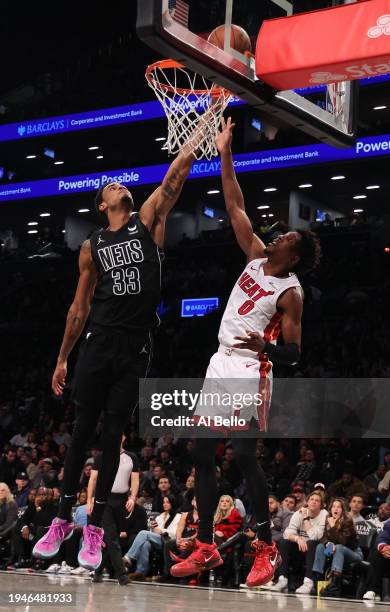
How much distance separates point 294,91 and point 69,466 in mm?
3466

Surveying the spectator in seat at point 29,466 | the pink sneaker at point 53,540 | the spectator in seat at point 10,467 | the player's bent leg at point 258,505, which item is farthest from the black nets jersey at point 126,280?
the spectator in seat at point 10,467

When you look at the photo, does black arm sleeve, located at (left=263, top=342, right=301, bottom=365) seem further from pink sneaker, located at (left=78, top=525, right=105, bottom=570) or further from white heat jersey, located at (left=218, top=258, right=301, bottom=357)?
pink sneaker, located at (left=78, top=525, right=105, bottom=570)

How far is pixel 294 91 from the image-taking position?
24.1ft

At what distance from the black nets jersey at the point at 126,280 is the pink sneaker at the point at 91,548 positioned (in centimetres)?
137

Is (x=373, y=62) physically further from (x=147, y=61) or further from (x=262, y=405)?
(x=147, y=61)

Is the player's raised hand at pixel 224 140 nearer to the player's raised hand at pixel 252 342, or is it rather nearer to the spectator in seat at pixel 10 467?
the player's raised hand at pixel 252 342

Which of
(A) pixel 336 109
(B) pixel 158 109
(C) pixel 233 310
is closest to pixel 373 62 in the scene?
(A) pixel 336 109

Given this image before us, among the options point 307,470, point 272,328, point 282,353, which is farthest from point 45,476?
point 282,353

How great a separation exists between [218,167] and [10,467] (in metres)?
9.88

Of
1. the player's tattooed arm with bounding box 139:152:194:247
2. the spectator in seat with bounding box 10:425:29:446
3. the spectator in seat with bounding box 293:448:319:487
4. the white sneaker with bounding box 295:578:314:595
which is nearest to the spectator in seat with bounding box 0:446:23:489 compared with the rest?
the spectator in seat with bounding box 10:425:29:446

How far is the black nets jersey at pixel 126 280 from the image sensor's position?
19.5 ft

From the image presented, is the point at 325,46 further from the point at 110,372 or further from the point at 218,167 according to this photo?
the point at 218,167

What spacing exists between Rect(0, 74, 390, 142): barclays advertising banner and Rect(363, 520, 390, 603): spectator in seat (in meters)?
15.5

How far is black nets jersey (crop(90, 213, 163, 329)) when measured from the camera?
595cm
